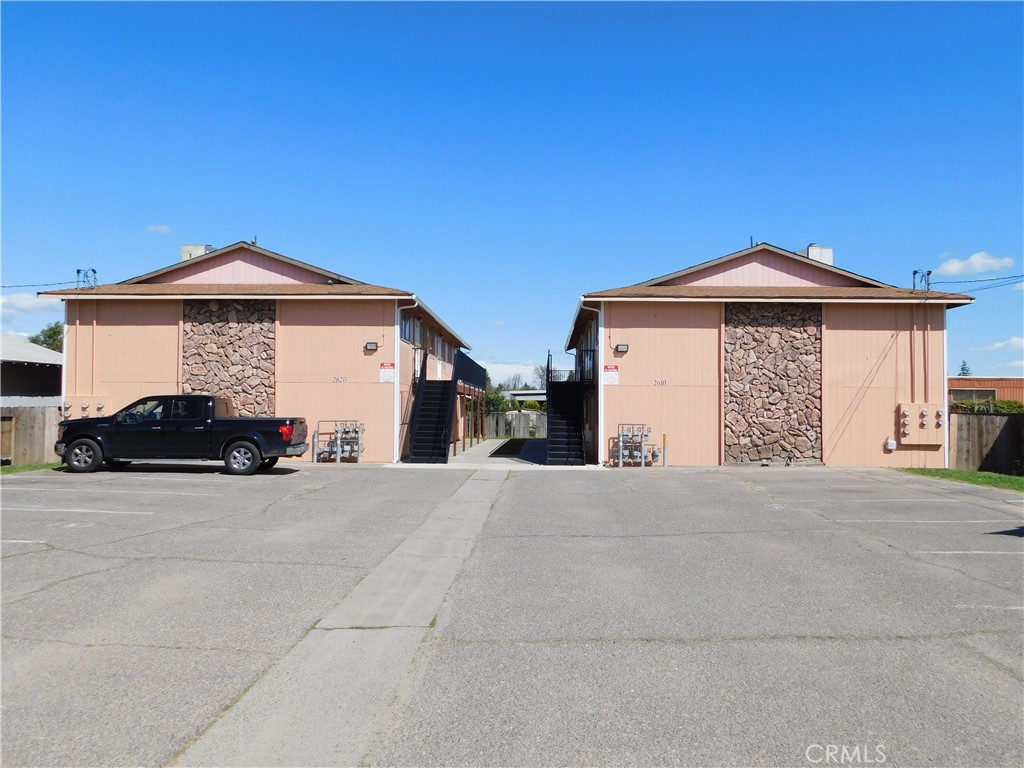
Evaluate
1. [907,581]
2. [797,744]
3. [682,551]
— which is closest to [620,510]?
[682,551]

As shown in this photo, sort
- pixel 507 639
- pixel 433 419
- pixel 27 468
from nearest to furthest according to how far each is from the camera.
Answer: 1. pixel 507 639
2. pixel 27 468
3. pixel 433 419

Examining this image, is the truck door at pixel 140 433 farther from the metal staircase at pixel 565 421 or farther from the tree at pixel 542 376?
the tree at pixel 542 376

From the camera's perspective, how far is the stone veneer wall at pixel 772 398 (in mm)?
20656

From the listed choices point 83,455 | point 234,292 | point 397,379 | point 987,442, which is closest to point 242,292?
point 234,292

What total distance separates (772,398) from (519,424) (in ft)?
84.9

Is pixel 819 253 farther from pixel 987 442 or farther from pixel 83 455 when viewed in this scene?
pixel 83 455

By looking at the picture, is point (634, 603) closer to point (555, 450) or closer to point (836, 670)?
point (836, 670)

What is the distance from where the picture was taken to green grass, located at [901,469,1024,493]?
52.5 feet

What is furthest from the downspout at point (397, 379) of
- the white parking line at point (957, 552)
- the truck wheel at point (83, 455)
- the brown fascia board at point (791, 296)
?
the white parking line at point (957, 552)

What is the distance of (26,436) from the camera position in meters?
19.3

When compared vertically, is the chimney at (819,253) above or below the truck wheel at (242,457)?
above

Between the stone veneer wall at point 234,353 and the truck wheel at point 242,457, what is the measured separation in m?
5.00

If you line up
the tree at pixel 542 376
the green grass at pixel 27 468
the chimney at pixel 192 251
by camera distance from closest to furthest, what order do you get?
1. the green grass at pixel 27 468
2. the chimney at pixel 192 251
3. the tree at pixel 542 376

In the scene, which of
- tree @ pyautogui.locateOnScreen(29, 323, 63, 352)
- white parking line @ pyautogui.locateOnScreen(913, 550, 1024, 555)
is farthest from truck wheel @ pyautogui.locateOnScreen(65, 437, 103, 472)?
tree @ pyautogui.locateOnScreen(29, 323, 63, 352)
